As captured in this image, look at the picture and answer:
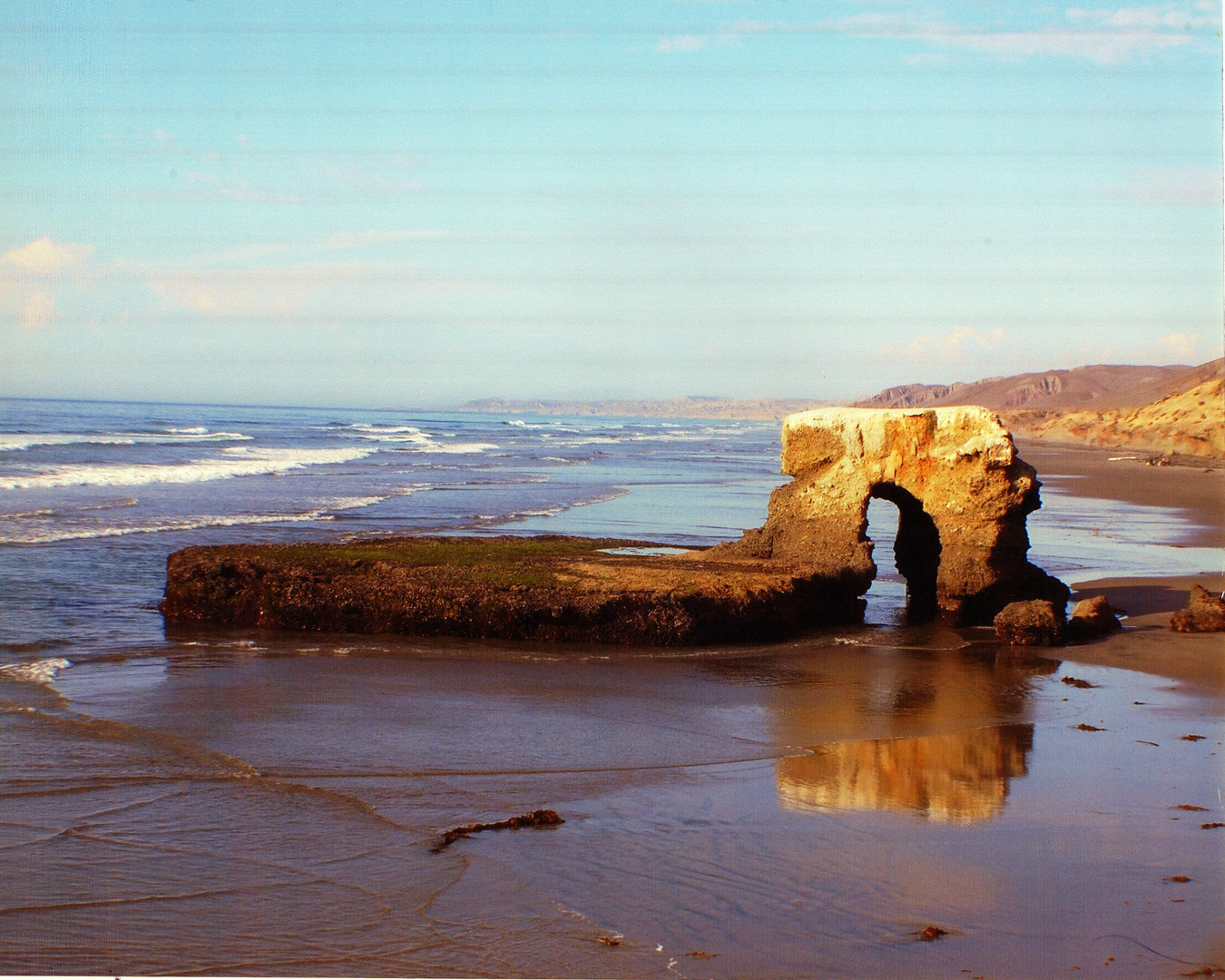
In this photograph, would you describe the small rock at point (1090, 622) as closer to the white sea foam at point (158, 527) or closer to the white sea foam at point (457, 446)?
the white sea foam at point (158, 527)

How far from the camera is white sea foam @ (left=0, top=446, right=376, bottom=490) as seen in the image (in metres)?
33.9

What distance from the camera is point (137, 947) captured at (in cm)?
584

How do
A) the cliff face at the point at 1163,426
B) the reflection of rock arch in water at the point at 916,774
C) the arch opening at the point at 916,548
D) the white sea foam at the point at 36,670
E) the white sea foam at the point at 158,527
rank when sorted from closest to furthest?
the reflection of rock arch in water at the point at 916,774, the white sea foam at the point at 36,670, the arch opening at the point at 916,548, the white sea foam at the point at 158,527, the cliff face at the point at 1163,426

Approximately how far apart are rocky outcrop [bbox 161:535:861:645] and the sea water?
1.36 feet

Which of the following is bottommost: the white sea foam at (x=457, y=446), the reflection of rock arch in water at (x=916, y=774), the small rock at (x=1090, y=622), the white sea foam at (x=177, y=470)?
the reflection of rock arch in water at (x=916, y=774)

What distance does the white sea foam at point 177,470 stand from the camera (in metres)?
33.9

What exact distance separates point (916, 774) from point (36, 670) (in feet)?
29.0

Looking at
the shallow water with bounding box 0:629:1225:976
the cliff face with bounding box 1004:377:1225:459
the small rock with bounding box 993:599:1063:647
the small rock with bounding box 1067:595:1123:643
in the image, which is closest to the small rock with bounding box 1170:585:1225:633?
the small rock with bounding box 1067:595:1123:643

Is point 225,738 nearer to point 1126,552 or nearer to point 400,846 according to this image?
point 400,846

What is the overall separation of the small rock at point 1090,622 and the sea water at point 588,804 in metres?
1.13

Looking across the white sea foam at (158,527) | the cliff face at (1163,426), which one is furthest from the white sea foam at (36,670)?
the cliff face at (1163,426)

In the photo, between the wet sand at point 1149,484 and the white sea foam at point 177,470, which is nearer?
the wet sand at point 1149,484

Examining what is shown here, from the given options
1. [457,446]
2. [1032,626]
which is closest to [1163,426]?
[457,446]

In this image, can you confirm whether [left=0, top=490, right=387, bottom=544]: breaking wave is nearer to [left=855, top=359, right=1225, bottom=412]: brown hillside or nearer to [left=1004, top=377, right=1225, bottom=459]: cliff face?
[left=1004, top=377, right=1225, bottom=459]: cliff face
